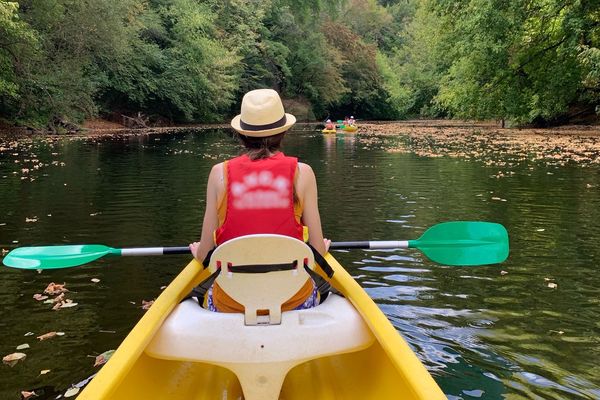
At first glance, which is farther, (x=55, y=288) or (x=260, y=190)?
(x=55, y=288)

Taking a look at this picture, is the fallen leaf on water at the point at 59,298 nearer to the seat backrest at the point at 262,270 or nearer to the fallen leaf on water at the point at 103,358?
the fallen leaf on water at the point at 103,358

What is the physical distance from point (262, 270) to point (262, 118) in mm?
770

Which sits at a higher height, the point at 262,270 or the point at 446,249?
the point at 262,270

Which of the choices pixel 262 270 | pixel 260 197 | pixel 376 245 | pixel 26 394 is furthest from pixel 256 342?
pixel 376 245

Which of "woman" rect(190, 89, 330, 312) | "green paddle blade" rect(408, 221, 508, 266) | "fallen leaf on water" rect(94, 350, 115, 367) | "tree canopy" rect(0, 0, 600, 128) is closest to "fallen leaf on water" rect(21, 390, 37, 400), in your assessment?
"fallen leaf on water" rect(94, 350, 115, 367)

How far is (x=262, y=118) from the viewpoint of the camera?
9.67 ft

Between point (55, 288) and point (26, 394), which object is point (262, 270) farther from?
point (55, 288)

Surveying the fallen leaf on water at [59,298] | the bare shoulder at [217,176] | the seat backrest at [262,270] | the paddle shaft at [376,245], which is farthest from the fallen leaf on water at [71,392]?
the paddle shaft at [376,245]

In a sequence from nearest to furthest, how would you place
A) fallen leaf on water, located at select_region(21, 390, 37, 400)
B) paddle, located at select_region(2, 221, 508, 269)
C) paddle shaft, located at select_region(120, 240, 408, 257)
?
fallen leaf on water, located at select_region(21, 390, 37, 400) < paddle, located at select_region(2, 221, 508, 269) < paddle shaft, located at select_region(120, 240, 408, 257)

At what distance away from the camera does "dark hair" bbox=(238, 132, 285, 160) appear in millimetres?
2949

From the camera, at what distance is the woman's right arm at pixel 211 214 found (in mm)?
2959

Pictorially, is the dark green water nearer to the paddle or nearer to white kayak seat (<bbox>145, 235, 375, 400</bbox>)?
the paddle

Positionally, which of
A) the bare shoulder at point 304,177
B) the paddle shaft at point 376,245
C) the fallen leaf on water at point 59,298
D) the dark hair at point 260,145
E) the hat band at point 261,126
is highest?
the hat band at point 261,126

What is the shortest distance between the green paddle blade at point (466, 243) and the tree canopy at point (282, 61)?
17164 mm
